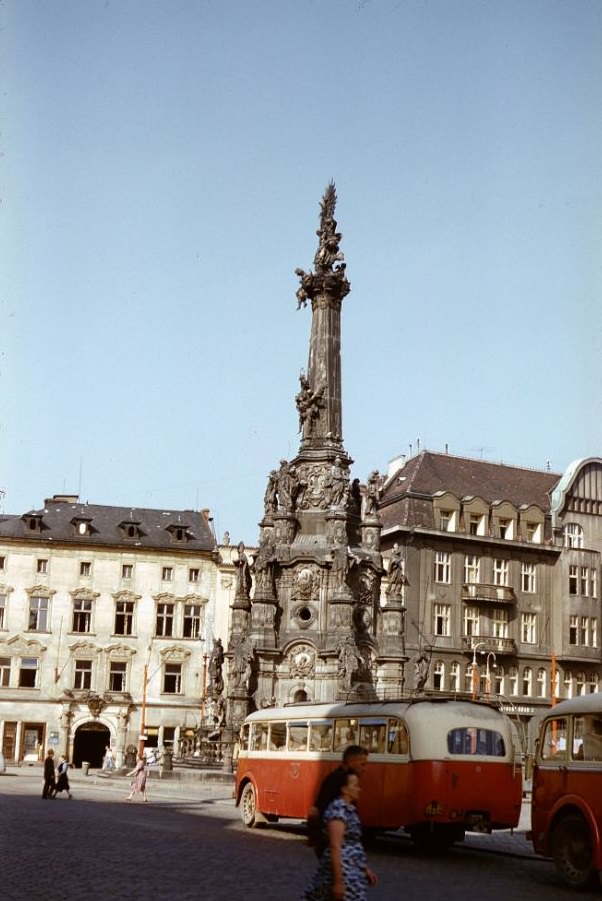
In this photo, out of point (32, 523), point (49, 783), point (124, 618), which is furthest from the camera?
point (32, 523)

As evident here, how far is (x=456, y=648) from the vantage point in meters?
64.9

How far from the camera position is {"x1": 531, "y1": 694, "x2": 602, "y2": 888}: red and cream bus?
16.1 metres

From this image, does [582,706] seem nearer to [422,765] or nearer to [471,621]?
[422,765]

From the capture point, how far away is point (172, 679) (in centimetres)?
6812

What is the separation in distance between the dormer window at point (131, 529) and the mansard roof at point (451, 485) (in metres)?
14.9

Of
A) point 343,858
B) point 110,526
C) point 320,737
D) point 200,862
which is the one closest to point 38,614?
point 110,526

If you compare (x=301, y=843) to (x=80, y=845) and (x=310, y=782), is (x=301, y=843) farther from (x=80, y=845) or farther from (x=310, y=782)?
(x=80, y=845)

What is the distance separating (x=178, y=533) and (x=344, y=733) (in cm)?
4971

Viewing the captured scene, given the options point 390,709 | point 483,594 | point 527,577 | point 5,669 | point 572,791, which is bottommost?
point 572,791

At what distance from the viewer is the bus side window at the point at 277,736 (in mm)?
23731

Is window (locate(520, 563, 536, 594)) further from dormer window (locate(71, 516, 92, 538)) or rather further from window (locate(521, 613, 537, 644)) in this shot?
dormer window (locate(71, 516, 92, 538))

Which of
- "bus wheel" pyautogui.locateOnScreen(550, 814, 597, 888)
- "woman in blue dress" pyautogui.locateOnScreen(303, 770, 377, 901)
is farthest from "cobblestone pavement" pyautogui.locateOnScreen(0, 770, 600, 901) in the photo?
"woman in blue dress" pyautogui.locateOnScreen(303, 770, 377, 901)

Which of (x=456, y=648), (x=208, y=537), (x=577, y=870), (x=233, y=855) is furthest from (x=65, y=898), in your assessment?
(x=208, y=537)

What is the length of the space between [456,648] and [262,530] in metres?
26.3
